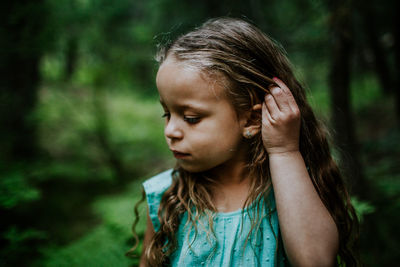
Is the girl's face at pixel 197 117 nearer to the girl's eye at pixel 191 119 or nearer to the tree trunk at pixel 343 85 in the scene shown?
the girl's eye at pixel 191 119

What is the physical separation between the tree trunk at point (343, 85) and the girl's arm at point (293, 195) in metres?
1.35

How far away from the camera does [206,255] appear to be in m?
1.35

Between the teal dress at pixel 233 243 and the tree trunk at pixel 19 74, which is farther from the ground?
the tree trunk at pixel 19 74

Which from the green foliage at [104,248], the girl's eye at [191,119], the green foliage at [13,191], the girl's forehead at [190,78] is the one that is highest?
the girl's forehead at [190,78]

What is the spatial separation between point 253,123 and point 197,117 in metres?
0.32

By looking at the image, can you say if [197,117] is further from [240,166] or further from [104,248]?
[104,248]

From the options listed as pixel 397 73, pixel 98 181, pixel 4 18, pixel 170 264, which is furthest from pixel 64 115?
pixel 397 73

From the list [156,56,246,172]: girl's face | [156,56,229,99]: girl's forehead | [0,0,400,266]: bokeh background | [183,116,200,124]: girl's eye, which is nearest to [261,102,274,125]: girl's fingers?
[156,56,246,172]: girl's face

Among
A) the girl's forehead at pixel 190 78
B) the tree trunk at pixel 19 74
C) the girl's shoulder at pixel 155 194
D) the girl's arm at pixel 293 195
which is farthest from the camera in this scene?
the tree trunk at pixel 19 74

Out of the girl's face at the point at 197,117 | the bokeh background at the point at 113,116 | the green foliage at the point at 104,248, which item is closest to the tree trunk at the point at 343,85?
the bokeh background at the point at 113,116

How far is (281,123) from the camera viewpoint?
1231 millimetres

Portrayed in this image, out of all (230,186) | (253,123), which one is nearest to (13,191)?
(230,186)

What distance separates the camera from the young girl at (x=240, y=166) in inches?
46.4

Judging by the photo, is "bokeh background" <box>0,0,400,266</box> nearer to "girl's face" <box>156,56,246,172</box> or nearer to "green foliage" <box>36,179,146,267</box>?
"green foliage" <box>36,179,146,267</box>
